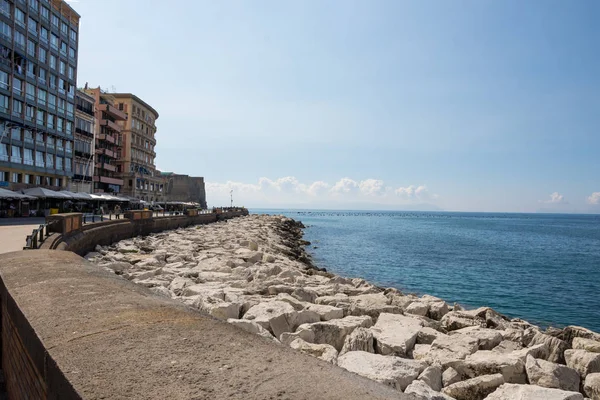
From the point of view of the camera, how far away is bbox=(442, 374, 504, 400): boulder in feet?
14.7

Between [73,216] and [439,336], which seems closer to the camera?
[439,336]

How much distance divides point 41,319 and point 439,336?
5265 millimetres

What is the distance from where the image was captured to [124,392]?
199cm

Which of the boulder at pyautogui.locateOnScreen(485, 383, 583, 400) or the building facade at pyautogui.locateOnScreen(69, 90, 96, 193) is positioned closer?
the boulder at pyautogui.locateOnScreen(485, 383, 583, 400)

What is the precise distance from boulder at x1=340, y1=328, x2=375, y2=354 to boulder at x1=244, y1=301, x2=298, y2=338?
38.8 inches

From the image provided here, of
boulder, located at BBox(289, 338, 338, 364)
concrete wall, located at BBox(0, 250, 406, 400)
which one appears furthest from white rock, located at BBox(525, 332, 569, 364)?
concrete wall, located at BBox(0, 250, 406, 400)

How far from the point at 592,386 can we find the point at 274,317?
13.4 feet

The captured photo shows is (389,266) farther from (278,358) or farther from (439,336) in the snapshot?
(278,358)

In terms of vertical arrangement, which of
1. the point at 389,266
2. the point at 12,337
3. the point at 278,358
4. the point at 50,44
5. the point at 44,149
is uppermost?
the point at 50,44

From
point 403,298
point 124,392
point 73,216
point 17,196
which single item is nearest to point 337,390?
point 124,392

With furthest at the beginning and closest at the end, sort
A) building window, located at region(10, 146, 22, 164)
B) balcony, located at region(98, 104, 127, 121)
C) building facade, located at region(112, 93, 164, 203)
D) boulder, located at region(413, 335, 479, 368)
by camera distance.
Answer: building facade, located at region(112, 93, 164, 203) < balcony, located at region(98, 104, 127, 121) < building window, located at region(10, 146, 22, 164) < boulder, located at region(413, 335, 479, 368)

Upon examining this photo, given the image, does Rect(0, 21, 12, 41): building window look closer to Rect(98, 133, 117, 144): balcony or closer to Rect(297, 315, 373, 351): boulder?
Rect(98, 133, 117, 144): balcony

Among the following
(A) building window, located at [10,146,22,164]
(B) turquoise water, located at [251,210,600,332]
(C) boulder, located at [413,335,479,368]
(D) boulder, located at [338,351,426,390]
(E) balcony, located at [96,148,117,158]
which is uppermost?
(E) balcony, located at [96,148,117,158]

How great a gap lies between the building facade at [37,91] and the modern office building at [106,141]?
923 centimetres
